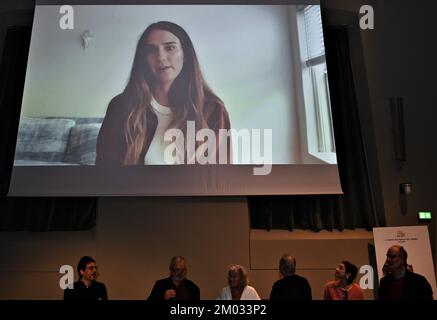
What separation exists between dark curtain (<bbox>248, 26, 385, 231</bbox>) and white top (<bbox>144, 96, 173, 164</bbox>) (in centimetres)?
105

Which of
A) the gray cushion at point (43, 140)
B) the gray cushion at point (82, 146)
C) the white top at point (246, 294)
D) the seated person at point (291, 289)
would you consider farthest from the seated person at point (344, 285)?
the gray cushion at point (43, 140)

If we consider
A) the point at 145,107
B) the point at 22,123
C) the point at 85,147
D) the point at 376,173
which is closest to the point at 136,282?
the point at 85,147

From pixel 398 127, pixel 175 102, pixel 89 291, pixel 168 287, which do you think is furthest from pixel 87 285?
pixel 398 127

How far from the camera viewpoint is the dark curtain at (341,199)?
3.94m

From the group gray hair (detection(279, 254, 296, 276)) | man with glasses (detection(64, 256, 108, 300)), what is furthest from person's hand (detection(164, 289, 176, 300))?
gray hair (detection(279, 254, 296, 276))

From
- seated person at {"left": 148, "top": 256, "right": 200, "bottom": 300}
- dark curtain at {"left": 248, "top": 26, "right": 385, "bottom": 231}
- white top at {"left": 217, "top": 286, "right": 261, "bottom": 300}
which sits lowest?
white top at {"left": 217, "top": 286, "right": 261, "bottom": 300}

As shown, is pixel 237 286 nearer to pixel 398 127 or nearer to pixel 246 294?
Answer: pixel 246 294

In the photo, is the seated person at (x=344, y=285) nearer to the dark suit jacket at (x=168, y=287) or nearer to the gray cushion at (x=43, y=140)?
the dark suit jacket at (x=168, y=287)

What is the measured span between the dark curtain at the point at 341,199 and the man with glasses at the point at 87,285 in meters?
1.59

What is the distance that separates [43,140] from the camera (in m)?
3.77

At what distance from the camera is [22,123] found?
151 inches

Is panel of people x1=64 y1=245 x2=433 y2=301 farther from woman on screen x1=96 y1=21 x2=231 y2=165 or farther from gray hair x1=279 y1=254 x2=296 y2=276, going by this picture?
woman on screen x1=96 y1=21 x2=231 y2=165

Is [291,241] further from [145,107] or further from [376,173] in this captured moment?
[145,107]

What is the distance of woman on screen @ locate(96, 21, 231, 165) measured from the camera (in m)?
3.74
